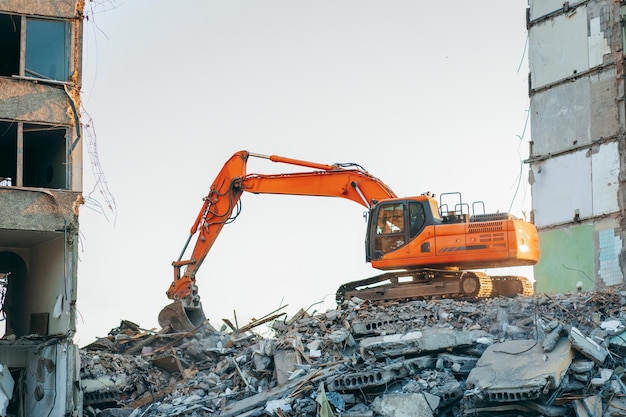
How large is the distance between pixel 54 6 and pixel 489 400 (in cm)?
1203

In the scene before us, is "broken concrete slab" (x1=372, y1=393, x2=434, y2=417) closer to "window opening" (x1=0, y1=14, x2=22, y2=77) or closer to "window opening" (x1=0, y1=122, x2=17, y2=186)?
"window opening" (x1=0, y1=122, x2=17, y2=186)

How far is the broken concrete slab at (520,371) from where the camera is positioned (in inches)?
592

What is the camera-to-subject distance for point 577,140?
31.6m

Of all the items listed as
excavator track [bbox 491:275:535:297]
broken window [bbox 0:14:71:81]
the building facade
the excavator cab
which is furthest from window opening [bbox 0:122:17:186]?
the building facade

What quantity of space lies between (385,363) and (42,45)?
9.66m

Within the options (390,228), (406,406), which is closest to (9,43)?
(390,228)

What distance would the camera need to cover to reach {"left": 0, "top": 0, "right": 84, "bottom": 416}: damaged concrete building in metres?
19.6

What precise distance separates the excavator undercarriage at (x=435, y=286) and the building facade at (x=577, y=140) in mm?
7850

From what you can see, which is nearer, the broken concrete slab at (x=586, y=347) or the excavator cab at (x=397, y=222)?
the broken concrete slab at (x=586, y=347)

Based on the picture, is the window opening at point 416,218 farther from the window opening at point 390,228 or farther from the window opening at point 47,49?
the window opening at point 47,49

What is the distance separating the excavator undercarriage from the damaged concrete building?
21.1 ft

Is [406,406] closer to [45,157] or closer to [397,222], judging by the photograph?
[397,222]

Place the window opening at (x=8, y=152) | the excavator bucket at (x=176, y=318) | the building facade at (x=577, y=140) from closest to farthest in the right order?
the window opening at (x=8, y=152) < the excavator bucket at (x=176, y=318) < the building facade at (x=577, y=140)

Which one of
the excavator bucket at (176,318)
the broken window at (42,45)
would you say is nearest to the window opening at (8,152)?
the broken window at (42,45)
